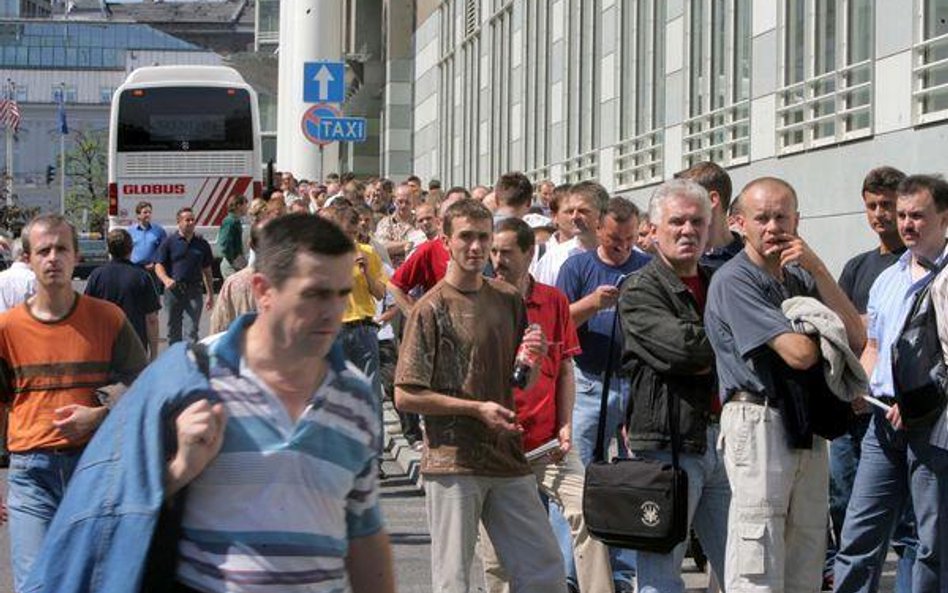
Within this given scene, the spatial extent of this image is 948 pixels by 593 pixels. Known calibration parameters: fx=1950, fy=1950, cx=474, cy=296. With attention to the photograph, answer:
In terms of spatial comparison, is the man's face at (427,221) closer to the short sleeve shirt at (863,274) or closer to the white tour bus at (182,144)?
the short sleeve shirt at (863,274)

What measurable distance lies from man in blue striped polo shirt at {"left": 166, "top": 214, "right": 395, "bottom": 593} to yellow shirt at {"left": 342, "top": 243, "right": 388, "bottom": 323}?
816 cm

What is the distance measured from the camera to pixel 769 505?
705cm

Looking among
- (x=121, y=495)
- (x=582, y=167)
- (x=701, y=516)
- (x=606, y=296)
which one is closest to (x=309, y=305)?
(x=121, y=495)

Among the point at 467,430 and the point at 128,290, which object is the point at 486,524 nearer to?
the point at 467,430

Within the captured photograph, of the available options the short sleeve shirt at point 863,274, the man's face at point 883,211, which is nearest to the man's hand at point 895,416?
the short sleeve shirt at point 863,274

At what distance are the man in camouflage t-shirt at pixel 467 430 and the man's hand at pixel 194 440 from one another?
11.2 ft

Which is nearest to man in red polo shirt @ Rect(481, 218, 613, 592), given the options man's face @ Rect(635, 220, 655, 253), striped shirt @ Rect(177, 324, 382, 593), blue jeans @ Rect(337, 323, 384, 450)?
man's face @ Rect(635, 220, 655, 253)

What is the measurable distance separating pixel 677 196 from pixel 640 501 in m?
1.16

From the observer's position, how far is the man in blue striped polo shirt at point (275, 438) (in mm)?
4168

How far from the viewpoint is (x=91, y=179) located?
389 feet

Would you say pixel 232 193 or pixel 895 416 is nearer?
pixel 895 416

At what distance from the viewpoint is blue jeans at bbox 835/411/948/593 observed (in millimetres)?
7703

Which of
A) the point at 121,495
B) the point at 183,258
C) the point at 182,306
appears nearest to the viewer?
the point at 121,495

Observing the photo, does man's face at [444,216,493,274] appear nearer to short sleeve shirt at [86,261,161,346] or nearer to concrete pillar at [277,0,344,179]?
short sleeve shirt at [86,261,161,346]
